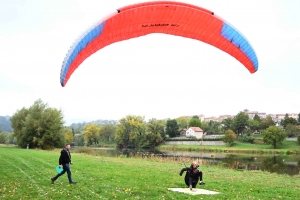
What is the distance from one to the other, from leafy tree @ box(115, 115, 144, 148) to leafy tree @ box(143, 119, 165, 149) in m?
2.47

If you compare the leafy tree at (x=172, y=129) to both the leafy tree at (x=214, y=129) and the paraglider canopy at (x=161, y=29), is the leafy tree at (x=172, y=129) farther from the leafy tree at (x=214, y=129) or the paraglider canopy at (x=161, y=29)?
the paraglider canopy at (x=161, y=29)

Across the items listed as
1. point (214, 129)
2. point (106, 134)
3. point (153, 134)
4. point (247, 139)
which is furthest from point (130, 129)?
point (214, 129)

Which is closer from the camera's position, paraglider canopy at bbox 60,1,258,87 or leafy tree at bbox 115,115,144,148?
paraglider canopy at bbox 60,1,258,87

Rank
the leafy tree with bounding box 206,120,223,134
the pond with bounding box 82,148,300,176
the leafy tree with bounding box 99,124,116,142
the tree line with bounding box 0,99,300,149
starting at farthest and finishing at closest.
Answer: the leafy tree with bounding box 206,120,223,134
the leafy tree with bounding box 99,124,116,142
the tree line with bounding box 0,99,300,149
the pond with bounding box 82,148,300,176

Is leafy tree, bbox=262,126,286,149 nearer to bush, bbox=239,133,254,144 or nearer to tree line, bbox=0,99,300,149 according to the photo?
tree line, bbox=0,99,300,149

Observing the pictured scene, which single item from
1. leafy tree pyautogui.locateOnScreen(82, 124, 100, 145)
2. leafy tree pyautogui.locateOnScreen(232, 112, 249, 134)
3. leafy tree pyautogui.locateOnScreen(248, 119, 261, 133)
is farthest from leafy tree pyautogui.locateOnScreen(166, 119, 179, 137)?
leafy tree pyautogui.locateOnScreen(248, 119, 261, 133)

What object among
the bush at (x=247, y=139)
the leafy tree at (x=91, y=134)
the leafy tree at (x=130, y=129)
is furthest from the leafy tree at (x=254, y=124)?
the leafy tree at (x=91, y=134)

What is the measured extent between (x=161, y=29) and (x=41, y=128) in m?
37.9

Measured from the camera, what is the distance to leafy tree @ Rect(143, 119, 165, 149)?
73.6m

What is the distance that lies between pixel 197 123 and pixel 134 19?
112 m

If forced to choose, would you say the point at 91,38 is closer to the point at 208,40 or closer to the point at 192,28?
the point at 192,28

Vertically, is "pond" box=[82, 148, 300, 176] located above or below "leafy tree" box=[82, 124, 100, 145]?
below

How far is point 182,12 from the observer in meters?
8.12

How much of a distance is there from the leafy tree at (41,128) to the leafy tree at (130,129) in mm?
31617
